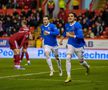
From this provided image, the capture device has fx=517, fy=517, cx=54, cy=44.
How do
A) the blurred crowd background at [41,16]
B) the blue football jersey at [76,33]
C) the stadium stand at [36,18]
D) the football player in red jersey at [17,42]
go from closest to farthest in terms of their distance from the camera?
the blue football jersey at [76,33] → the football player in red jersey at [17,42] → the stadium stand at [36,18] → the blurred crowd background at [41,16]

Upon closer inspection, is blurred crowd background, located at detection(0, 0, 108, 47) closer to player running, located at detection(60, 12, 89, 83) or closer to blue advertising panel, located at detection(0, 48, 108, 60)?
blue advertising panel, located at detection(0, 48, 108, 60)

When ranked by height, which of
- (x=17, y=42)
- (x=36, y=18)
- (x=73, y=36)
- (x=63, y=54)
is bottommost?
(x=63, y=54)

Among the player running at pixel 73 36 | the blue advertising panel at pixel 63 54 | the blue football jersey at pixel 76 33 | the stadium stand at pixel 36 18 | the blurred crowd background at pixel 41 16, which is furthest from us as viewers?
the blurred crowd background at pixel 41 16

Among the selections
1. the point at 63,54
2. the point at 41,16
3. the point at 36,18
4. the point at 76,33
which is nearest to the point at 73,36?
the point at 76,33

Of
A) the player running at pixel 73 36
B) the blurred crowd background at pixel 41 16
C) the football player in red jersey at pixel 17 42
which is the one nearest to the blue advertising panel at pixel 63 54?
the blurred crowd background at pixel 41 16

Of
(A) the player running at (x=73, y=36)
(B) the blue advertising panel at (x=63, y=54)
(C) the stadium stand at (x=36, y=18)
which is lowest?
(B) the blue advertising panel at (x=63, y=54)

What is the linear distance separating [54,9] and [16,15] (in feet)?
10.7

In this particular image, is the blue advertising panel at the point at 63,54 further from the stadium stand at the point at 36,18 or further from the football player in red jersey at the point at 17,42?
the football player in red jersey at the point at 17,42

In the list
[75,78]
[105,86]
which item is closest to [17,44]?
[75,78]

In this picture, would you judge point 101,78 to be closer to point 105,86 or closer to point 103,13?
point 105,86

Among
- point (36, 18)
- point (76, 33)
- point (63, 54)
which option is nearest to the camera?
point (76, 33)

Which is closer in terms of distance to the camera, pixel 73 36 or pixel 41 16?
pixel 73 36

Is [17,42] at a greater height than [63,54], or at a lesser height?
greater

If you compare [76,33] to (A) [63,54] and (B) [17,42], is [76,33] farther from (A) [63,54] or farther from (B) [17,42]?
(A) [63,54]
